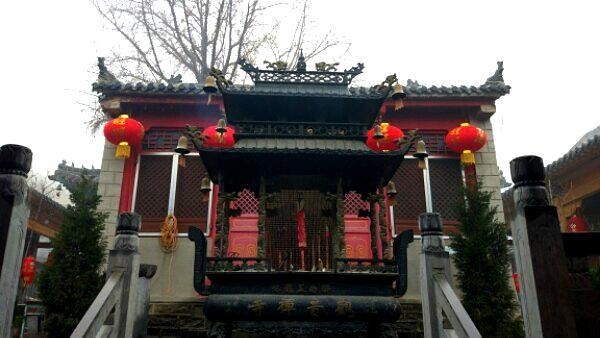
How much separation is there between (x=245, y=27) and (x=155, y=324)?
12.2 m

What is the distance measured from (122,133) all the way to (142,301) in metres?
5.17

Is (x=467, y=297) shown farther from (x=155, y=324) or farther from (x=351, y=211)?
(x=155, y=324)

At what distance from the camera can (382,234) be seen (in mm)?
7051

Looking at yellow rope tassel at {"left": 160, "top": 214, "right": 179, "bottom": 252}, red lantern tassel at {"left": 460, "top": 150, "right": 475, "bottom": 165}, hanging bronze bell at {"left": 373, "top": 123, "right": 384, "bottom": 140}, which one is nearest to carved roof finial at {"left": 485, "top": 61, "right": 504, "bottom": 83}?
red lantern tassel at {"left": 460, "top": 150, "right": 475, "bottom": 165}

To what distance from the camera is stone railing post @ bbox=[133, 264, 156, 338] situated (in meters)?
5.34

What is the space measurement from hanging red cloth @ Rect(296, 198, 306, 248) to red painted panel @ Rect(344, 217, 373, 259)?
9.47 feet

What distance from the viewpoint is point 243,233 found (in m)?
9.77

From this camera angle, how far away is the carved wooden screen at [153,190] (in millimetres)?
10172

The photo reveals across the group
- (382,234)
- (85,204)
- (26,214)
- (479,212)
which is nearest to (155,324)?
(85,204)

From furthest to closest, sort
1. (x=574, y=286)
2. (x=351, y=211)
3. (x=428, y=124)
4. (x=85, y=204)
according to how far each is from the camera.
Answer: (x=428, y=124)
(x=351, y=211)
(x=85, y=204)
(x=574, y=286)

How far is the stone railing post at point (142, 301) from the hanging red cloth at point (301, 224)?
230 cm

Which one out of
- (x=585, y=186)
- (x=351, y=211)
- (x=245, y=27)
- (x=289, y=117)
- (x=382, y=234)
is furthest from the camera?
(x=245, y=27)

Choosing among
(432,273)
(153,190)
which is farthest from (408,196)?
(153,190)

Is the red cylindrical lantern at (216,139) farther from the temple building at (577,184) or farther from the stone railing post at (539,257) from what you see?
the temple building at (577,184)
